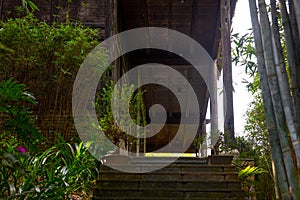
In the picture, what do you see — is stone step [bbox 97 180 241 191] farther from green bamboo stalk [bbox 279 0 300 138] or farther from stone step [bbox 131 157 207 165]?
green bamboo stalk [bbox 279 0 300 138]

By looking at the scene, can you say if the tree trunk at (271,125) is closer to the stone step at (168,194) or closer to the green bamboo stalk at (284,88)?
the green bamboo stalk at (284,88)

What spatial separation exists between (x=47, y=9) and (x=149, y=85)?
5.96m

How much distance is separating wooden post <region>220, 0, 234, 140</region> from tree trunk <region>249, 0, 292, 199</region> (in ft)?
10.1

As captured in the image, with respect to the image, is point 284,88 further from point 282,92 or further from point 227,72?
point 227,72

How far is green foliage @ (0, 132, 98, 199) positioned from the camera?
2164mm

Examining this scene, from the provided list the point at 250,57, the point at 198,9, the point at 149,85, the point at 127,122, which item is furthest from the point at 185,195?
the point at 149,85

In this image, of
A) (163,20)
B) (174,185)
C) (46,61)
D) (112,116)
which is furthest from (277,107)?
(163,20)

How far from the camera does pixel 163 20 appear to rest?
8.58 m

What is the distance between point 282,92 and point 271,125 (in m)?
0.16

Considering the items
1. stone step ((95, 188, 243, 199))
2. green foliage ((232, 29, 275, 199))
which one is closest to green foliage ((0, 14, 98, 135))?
stone step ((95, 188, 243, 199))

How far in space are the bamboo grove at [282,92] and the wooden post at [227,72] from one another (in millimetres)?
3104

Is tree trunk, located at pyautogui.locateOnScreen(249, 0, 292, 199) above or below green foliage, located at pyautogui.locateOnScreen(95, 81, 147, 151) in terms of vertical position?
below

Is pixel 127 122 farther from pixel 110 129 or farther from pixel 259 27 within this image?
pixel 259 27

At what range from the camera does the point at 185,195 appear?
12.3 feet
